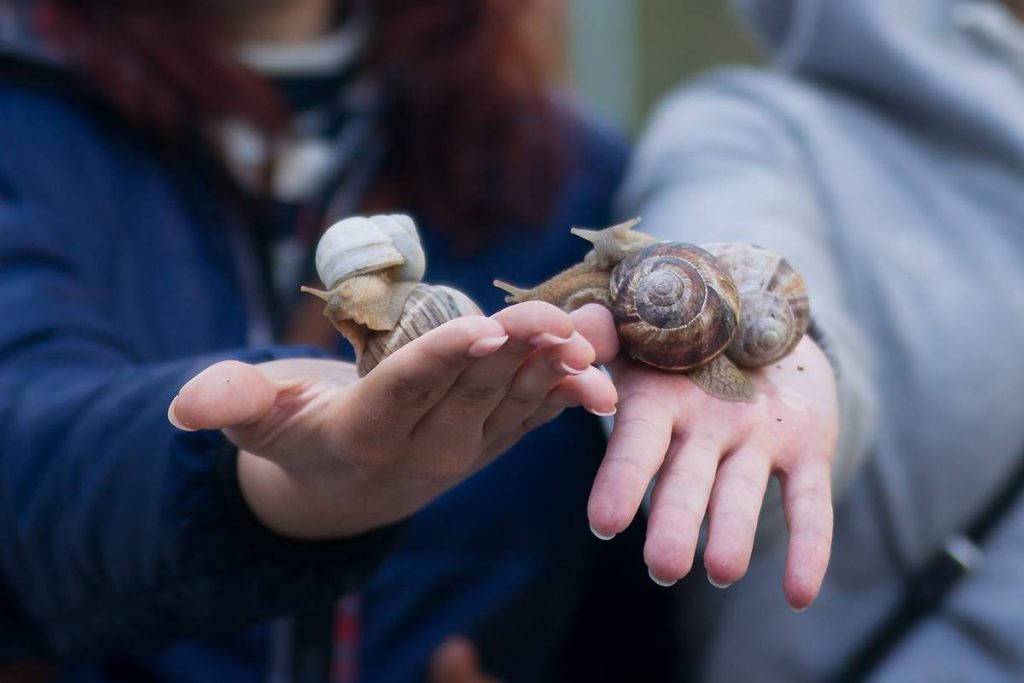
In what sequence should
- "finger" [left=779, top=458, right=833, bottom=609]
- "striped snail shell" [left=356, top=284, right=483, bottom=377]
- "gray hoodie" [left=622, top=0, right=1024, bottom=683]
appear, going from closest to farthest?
"finger" [left=779, top=458, right=833, bottom=609], "striped snail shell" [left=356, top=284, right=483, bottom=377], "gray hoodie" [left=622, top=0, right=1024, bottom=683]

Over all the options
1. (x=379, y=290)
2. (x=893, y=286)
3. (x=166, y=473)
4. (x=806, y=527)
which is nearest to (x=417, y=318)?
(x=379, y=290)

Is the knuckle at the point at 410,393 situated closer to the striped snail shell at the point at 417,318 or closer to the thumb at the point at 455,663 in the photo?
the striped snail shell at the point at 417,318

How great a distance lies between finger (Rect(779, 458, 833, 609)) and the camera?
0.81 metres

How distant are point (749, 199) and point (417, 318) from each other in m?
0.65

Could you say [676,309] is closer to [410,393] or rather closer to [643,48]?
[410,393]

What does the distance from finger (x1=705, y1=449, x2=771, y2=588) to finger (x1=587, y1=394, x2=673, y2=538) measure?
0.06 meters

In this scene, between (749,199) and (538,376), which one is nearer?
(538,376)

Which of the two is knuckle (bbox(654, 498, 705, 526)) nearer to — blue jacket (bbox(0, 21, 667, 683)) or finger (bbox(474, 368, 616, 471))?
finger (bbox(474, 368, 616, 471))

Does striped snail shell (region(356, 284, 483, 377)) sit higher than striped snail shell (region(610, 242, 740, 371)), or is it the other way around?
striped snail shell (region(610, 242, 740, 371))

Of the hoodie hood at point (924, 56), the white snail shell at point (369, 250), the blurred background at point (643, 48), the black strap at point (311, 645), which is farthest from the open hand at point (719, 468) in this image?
the blurred background at point (643, 48)

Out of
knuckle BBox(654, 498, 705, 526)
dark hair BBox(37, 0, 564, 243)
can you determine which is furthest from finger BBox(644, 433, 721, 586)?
dark hair BBox(37, 0, 564, 243)

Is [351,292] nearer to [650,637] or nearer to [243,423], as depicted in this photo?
[243,423]

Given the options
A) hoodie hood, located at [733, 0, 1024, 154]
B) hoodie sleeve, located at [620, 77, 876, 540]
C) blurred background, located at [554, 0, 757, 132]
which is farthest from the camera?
blurred background, located at [554, 0, 757, 132]

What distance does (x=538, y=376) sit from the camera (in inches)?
30.1
